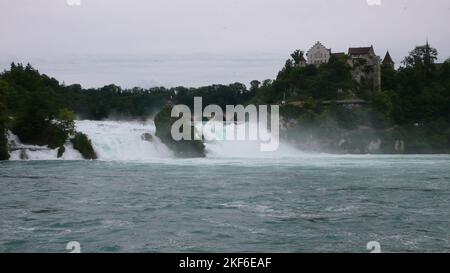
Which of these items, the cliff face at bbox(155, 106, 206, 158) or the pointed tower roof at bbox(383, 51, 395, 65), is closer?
Answer: the cliff face at bbox(155, 106, 206, 158)

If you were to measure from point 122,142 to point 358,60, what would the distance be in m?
28.1

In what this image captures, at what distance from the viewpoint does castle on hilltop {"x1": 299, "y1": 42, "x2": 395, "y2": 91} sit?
156 feet

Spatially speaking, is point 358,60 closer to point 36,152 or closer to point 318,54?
point 318,54

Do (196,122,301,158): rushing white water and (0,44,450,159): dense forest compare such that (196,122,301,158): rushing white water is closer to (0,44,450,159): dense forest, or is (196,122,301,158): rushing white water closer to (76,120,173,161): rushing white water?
(76,120,173,161): rushing white water

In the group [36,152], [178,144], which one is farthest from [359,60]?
[36,152]

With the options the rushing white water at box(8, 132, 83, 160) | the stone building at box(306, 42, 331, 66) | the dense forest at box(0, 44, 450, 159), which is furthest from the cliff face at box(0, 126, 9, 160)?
the stone building at box(306, 42, 331, 66)

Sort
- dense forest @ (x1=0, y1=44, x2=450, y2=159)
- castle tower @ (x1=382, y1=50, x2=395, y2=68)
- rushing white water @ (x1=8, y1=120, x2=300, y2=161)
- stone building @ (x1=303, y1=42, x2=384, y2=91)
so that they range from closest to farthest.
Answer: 1. rushing white water @ (x1=8, y1=120, x2=300, y2=161)
2. dense forest @ (x1=0, y1=44, x2=450, y2=159)
3. stone building @ (x1=303, y1=42, x2=384, y2=91)
4. castle tower @ (x1=382, y1=50, x2=395, y2=68)

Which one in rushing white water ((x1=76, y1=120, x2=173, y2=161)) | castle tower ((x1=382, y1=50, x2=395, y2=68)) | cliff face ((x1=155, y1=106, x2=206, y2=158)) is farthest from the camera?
castle tower ((x1=382, y1=50, x2=395, y2=68))

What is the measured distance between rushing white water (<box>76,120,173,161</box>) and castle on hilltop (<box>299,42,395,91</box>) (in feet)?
79.0

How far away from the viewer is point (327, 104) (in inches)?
1666

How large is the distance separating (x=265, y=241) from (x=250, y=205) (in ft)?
10.7

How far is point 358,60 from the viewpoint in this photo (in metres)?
48.3

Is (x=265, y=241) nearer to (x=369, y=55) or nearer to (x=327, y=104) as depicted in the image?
(x=327, y=104)
